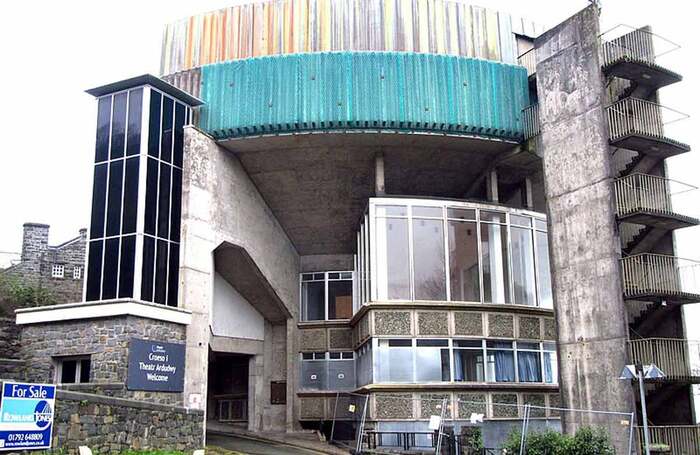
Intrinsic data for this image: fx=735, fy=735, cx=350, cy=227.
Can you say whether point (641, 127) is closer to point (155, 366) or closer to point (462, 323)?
point (462, 323)

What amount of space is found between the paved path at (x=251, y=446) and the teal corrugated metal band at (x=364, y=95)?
1088 centimetres

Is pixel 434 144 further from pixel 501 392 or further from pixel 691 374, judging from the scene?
pixel 691 374

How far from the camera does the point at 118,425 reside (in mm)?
15922

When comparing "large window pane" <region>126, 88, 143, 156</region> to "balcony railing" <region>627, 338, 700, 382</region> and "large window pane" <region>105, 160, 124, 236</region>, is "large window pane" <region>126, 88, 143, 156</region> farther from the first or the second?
"balcony railing" <region>627, 338, 700, 382</region>

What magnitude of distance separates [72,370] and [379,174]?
12.4 m

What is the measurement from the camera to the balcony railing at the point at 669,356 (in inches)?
829

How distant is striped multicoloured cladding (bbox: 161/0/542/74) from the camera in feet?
90.4

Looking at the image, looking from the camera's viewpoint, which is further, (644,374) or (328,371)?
(328,371)

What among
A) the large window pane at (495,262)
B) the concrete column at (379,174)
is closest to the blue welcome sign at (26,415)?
the concrete column at (379,174)

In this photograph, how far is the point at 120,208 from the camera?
24750 millimetres

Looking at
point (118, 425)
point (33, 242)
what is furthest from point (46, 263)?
point (118, 425)

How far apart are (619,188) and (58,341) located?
1787 cm

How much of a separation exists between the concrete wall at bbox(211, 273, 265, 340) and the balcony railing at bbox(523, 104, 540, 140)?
43.5 ft

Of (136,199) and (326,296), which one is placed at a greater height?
(136,199)
